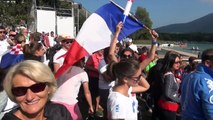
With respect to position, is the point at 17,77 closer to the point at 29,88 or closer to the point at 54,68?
the point at 29,88

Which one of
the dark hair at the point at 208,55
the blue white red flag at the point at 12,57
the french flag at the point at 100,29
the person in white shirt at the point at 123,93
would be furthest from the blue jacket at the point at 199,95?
the blue white red flag at the point at 12,57

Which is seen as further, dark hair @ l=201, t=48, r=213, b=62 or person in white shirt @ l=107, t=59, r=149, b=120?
dark hair @ l=201, t=48, r=213, b=62

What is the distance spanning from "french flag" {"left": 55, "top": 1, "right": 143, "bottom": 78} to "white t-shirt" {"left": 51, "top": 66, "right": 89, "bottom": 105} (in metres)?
0.29

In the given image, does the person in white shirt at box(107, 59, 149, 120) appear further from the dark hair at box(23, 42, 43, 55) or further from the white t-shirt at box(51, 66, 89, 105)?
the dark hair at box(23, 42, 43, 55)

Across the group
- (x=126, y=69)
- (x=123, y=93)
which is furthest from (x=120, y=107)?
(x=126, y=69)

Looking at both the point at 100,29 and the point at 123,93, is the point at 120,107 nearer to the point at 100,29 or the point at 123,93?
the point at 123,93

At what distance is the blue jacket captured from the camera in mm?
3625

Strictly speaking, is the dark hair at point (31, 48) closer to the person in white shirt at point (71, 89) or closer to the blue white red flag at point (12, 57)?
the blue white red flag at point (12, 57)

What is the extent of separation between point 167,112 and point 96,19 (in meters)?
1.80

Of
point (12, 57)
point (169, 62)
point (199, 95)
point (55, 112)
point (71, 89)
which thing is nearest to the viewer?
point (55, 112)

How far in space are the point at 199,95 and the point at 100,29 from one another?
7.86 ft

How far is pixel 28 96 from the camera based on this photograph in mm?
2428

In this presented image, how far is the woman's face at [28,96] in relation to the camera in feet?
8.01

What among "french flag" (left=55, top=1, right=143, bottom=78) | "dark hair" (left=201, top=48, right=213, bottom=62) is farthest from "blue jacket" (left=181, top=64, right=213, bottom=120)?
"french flag" (left=55, top=1, right=143, bottom=78)
